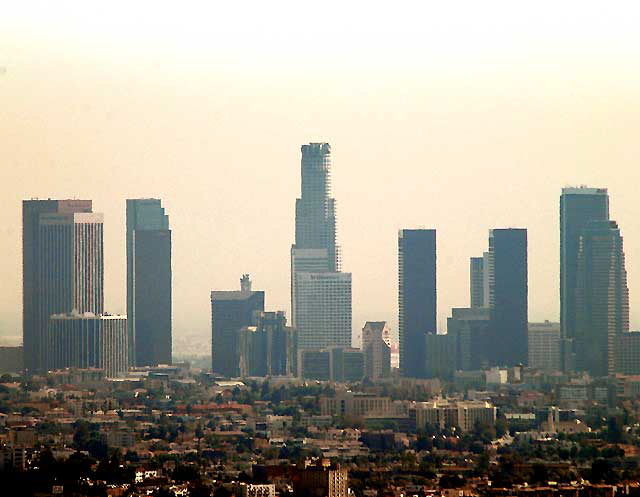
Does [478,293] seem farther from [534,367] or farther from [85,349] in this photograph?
[85,349]

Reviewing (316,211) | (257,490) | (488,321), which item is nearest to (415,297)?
(488,321)

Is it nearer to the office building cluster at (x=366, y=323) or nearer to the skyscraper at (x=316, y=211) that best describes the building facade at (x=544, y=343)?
the office building cluster at (x=366, y=323)

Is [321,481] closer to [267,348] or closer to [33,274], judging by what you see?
[33,274]

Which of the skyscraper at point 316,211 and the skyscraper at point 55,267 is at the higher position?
the skyscraper at point 316,211

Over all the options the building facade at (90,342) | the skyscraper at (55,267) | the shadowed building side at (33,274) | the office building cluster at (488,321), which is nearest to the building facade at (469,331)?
the office building cluster at (488,321)

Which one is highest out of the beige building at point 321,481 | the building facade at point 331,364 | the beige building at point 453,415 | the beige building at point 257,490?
the building facade at point 331,364

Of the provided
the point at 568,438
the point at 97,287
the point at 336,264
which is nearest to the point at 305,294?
the point at 336,264

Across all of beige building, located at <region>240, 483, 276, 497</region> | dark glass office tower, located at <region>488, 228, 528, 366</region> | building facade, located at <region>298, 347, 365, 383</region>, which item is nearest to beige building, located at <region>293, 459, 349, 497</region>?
beige building, located at <region>240, 483, 276, 497</region>
